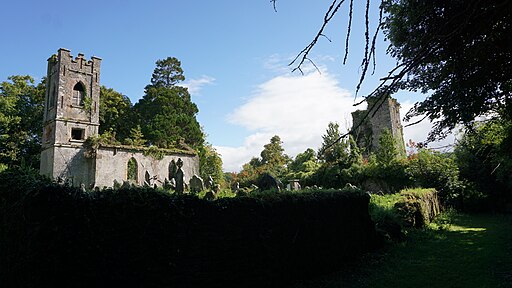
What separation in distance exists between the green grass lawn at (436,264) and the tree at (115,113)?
3237 centimetres

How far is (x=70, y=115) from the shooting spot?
2550 cm

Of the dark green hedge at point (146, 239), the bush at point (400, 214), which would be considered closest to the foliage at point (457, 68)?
the dark green hedge at point (146, 239)

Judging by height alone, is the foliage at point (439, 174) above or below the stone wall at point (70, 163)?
below

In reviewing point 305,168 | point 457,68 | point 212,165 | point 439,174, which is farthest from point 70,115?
point 457,68

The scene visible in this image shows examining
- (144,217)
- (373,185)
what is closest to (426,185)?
(373,185)

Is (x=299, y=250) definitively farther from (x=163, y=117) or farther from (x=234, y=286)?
(x=163, y=117)

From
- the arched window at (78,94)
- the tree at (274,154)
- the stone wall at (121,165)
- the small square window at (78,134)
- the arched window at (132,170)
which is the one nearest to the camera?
the stone wall at (121,165)

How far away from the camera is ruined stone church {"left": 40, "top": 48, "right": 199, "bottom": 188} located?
23.4 m

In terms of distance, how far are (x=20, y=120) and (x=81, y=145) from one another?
11.1 meters

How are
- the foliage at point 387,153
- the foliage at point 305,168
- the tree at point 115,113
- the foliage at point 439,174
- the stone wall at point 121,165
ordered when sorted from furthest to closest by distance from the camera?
1. the tree at point 115,113
2. the foliage at point 305,168
3. the foliage at point 387,153
4. the stone wall at point 121,165
5. the foliage at point 439,174

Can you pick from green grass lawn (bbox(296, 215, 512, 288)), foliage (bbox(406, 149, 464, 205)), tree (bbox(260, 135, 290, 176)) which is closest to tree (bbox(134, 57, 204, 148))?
tree (bbox(260, 135, 290, 176))

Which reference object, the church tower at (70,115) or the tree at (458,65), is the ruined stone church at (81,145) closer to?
the church tower at (70,115)

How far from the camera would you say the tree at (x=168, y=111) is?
109ft

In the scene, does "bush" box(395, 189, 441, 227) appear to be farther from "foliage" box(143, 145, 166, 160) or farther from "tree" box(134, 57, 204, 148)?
"tree" box(134, 57, 204, 148)
